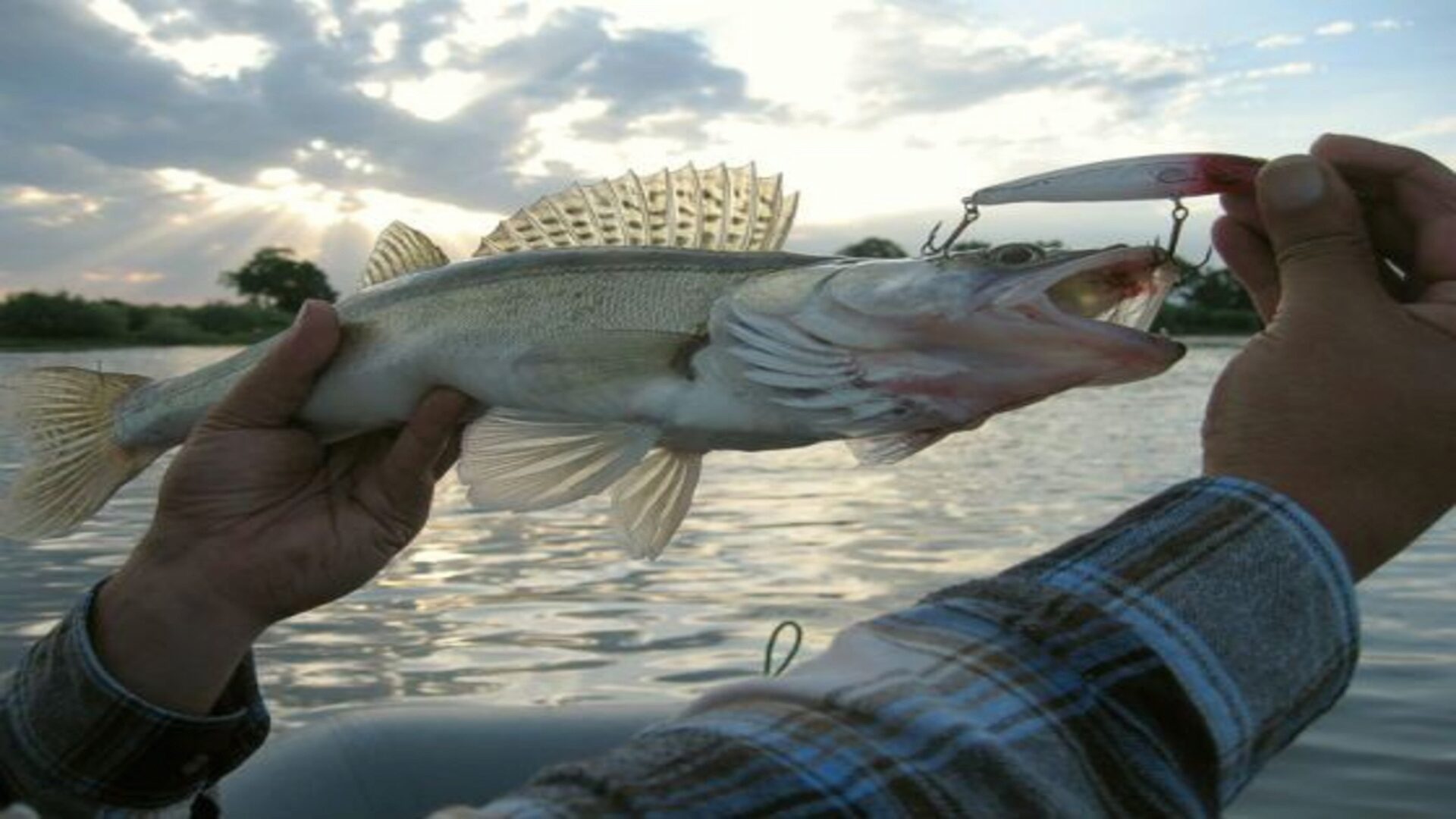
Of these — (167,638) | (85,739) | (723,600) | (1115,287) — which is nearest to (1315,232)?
(1115,287)

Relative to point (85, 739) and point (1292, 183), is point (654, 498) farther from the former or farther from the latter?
point (1292, 183)

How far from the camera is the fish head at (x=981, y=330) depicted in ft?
7.28

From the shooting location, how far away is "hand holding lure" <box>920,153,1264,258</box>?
2090 mm

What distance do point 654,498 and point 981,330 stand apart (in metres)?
0.87

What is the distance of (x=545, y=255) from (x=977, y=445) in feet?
53.4

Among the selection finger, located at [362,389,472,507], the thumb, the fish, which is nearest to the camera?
the thumb

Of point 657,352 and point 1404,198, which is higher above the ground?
point 1404,198

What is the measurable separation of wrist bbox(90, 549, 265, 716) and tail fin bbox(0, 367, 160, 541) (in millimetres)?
757

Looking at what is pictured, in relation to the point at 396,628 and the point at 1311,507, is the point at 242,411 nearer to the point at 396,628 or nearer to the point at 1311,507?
the point at 1311,507

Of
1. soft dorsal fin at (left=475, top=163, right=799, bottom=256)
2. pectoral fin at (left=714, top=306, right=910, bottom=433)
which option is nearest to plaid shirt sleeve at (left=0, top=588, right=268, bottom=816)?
soft dorsal fin at (left=475, top=163, right=799, bottom=256)

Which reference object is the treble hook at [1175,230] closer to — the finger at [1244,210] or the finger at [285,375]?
the finger at [1244,210]

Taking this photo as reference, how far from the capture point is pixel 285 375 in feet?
10.0

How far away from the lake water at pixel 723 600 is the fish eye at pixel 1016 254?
9.49ft

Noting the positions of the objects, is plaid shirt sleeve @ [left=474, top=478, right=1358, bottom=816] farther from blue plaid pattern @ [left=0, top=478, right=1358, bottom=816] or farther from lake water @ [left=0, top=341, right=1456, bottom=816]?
lake water @ [left=0, top=341, right=1456, bottom=816]
